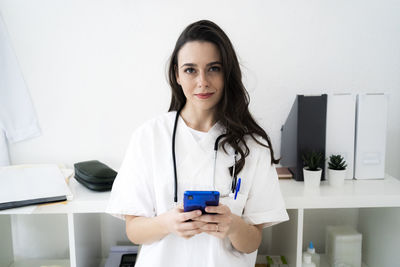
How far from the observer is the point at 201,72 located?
1.10 metres

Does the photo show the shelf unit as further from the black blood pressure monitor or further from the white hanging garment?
the white hanging garment

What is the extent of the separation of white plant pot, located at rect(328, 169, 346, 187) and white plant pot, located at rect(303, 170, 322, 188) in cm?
6

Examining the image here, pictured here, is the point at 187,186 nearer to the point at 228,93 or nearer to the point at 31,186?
the point at 228,93

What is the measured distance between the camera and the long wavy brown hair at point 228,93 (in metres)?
1.10

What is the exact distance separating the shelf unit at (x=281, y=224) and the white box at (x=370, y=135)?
0.05m

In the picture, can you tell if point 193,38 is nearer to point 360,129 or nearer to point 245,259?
point 245,259

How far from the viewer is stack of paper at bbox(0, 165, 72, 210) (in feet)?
4.04

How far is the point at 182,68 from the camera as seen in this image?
3.68 feet

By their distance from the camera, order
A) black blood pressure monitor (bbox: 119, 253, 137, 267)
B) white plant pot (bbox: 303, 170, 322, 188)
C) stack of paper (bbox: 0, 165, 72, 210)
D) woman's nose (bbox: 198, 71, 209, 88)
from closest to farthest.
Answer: woman's nose (bbox: 198, 71, 209, 88) < stack of paper (bbox: 0, 165, 72, 210) < white plant pot (bbox: 303, 170, 322, 188) < black blood pressure monitor (bbox: 119, 253, 137, 267)

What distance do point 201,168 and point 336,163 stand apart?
0.64 metres

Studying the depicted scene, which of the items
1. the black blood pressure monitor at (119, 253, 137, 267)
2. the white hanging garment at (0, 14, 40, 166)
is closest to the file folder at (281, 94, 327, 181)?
the black blood pressure monitor at (119, 253, 137, 267)

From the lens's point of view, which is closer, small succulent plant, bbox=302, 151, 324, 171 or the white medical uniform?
the white medical uniform

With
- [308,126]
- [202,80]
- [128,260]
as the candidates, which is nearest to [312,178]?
[308,126]

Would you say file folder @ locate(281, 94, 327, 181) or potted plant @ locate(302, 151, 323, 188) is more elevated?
file folder @ locate(281, 94, 327, 181)
